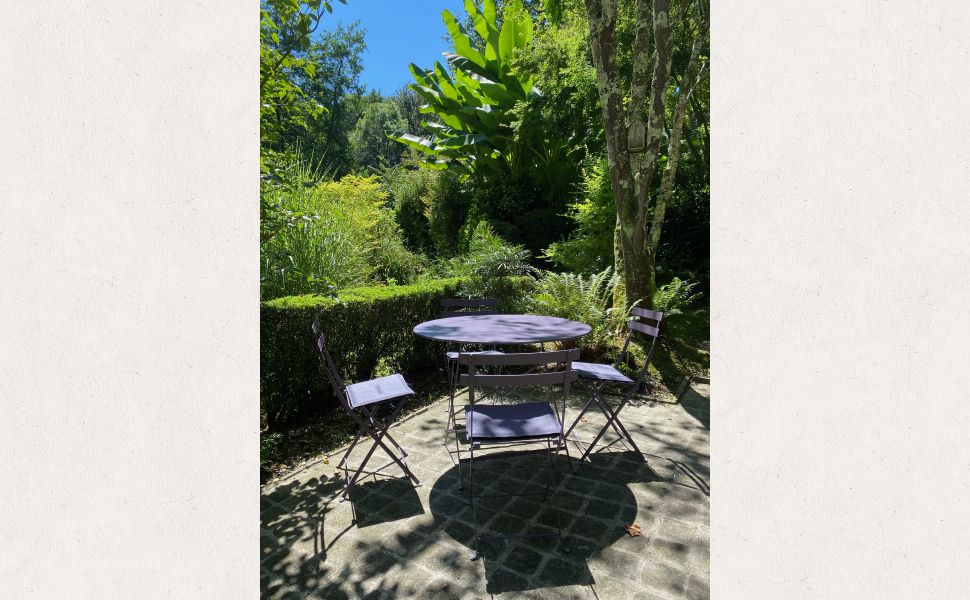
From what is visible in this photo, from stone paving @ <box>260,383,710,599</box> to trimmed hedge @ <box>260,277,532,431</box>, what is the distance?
2.98 ft

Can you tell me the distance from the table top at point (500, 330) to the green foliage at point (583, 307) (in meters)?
1.86

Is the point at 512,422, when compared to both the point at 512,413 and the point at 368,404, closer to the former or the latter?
the point at 512,413

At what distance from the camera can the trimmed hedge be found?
428cm

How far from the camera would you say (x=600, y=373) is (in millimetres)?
3941

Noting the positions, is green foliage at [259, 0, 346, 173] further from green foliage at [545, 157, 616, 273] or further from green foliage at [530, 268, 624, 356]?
green foliage at [545, 157, 616, 273]

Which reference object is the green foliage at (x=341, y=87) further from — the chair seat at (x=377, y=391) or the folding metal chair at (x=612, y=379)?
the folding metal chair at (x=612, y=379)

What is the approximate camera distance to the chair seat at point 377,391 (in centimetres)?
331

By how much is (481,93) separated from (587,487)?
1547 cm

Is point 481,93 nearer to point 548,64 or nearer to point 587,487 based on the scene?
point 548,64

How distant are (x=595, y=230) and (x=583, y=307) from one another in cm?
470

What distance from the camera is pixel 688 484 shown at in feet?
11.1
